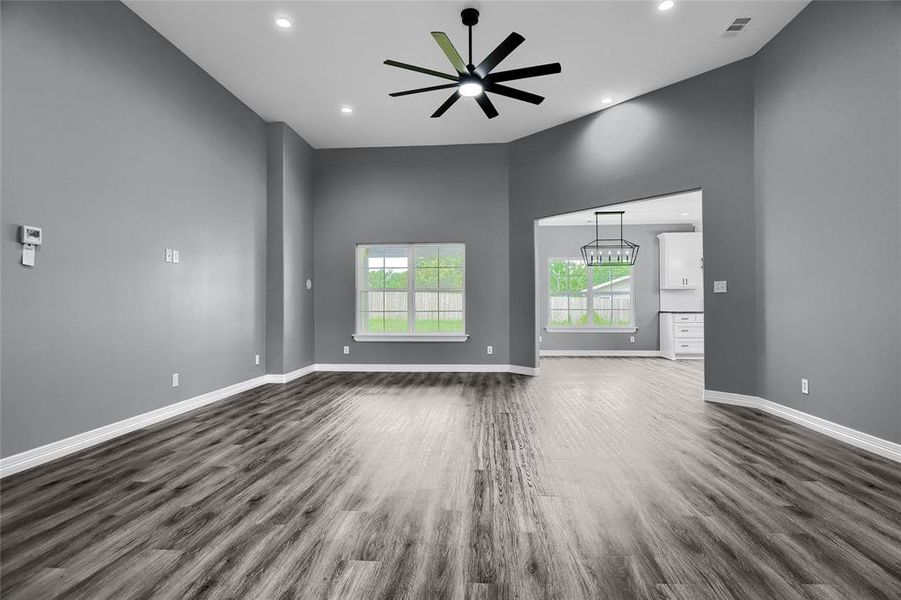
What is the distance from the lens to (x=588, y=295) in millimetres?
9008

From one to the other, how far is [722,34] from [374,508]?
471 centimetres

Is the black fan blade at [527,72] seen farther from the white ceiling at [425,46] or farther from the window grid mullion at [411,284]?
the window grid mullion at [411,284]

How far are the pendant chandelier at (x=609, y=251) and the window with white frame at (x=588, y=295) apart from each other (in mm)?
180

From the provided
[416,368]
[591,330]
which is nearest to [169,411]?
[416,368]

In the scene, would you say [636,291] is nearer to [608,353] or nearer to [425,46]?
[608,353]

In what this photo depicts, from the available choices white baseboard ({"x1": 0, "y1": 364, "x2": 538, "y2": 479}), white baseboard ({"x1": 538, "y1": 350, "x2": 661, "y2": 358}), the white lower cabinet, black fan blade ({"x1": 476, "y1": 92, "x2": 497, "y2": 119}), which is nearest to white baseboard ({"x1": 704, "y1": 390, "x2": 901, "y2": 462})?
white baseboard ({"x1": 0, "y1": 364, "x2": 538, "y2": 479})

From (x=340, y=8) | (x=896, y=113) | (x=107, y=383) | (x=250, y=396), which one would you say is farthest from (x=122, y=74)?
(x=896, y=113)

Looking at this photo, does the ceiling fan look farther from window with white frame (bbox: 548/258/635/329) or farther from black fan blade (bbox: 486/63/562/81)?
window with white frame (bbox: 548/258/635/329)

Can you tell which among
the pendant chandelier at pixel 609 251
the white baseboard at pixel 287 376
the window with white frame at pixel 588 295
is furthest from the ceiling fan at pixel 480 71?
the window with white frame at pixel 588 295

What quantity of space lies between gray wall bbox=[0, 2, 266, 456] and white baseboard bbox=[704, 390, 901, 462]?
530 cm

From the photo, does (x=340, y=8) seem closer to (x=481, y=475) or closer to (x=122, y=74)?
(x=122, y=74)

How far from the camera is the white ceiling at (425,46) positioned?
10.9ft

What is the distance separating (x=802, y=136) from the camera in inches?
136

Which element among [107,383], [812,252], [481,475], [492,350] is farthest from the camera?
[492,350]
